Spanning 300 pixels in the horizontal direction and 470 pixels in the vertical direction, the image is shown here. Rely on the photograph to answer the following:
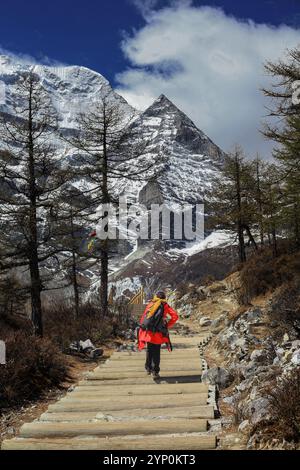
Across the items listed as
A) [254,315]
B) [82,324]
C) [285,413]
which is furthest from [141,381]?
[82,324]

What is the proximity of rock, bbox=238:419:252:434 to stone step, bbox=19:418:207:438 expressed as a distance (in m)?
0.43

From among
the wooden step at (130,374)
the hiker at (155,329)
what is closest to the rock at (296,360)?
the hiker at (155,329)

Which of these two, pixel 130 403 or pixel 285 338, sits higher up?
pixel 285 338

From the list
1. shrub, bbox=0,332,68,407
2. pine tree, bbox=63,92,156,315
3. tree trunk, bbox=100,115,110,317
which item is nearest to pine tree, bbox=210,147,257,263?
pine tree, bbox=63,92,156,315

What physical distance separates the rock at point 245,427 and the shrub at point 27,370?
494cm

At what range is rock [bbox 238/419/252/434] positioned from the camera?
581 cm

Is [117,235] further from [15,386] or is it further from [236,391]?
[236,391]

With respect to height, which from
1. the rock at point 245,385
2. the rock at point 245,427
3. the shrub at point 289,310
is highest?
the shrub at point 289,310

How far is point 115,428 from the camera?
6094mm

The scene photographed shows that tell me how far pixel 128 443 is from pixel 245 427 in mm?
1459

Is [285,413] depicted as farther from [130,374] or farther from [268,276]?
Result: [268,276]

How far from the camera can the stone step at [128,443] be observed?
17.3ft

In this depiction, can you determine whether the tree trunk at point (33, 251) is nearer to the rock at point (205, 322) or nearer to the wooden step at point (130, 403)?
the wooden step at point (130, 403)
